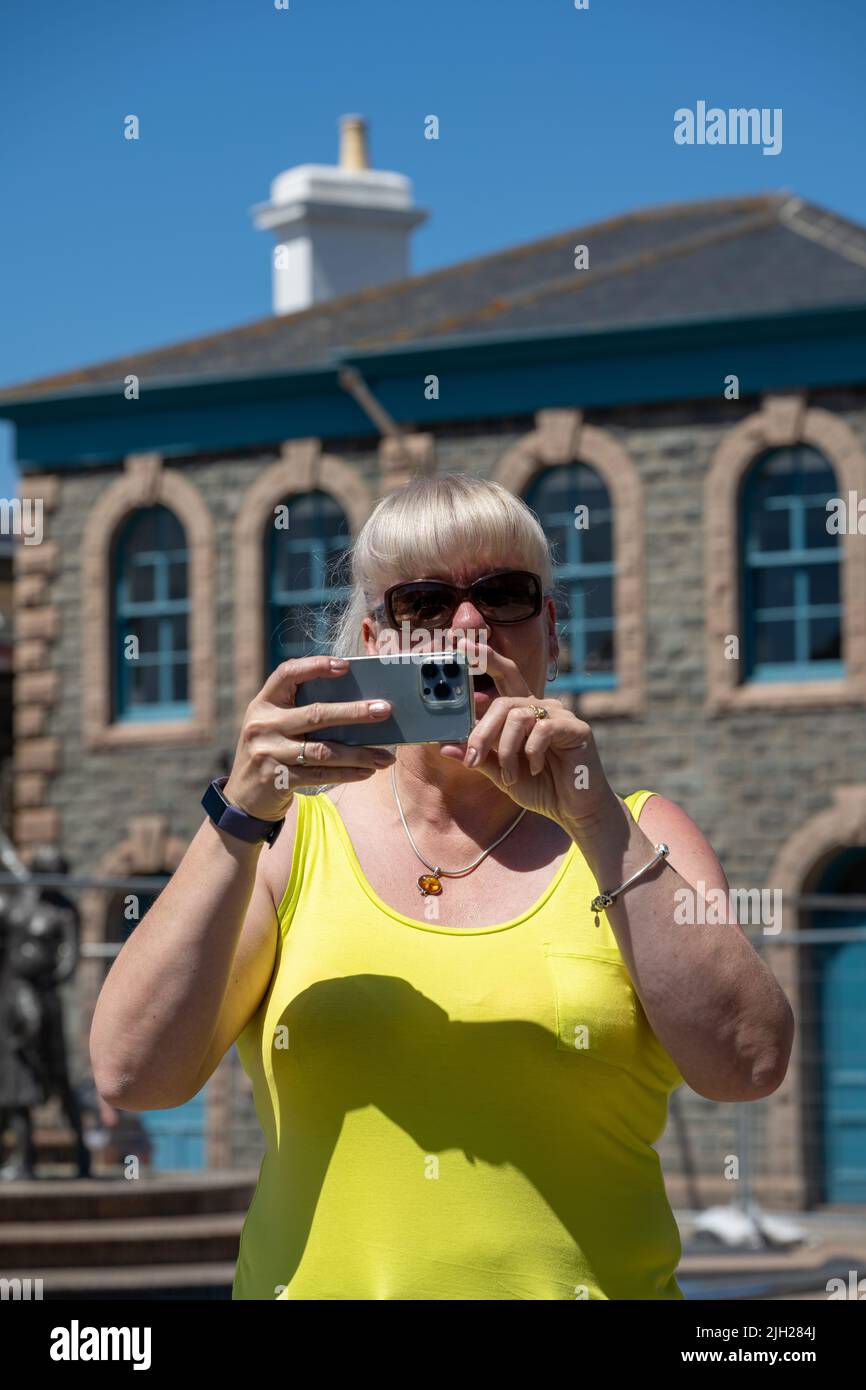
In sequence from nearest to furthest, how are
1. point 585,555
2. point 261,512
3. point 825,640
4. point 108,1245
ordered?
point 108,1245
point 825,640
point 585,555
point 261,512

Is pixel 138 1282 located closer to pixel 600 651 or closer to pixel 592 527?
pixel 600 651

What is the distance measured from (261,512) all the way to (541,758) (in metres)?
17.7

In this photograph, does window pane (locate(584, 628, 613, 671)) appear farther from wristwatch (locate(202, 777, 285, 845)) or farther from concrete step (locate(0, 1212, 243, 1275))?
wristwatch (locate(202, 777, 285, 845))

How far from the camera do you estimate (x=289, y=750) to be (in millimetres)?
2475

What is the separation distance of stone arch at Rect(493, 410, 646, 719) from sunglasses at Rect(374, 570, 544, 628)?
1528 cm

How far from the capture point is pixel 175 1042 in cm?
255

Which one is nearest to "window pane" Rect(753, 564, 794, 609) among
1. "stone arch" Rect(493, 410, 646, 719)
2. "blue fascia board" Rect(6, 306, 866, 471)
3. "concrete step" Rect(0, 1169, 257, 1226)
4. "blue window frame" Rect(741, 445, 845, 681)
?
"blue window frame" Rect(741, 445, 845, 681)

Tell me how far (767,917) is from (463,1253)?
45.8ft

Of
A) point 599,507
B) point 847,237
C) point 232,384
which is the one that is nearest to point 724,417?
point 599,507

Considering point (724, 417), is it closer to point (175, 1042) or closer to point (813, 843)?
point (813, 843)

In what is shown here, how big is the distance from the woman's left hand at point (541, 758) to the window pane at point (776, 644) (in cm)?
1559

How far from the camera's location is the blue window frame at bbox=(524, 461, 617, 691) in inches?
724

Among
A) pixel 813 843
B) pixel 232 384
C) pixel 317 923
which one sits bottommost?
pixel 813 843

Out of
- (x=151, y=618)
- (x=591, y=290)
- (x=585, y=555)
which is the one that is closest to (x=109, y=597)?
(x=151, y=618)
